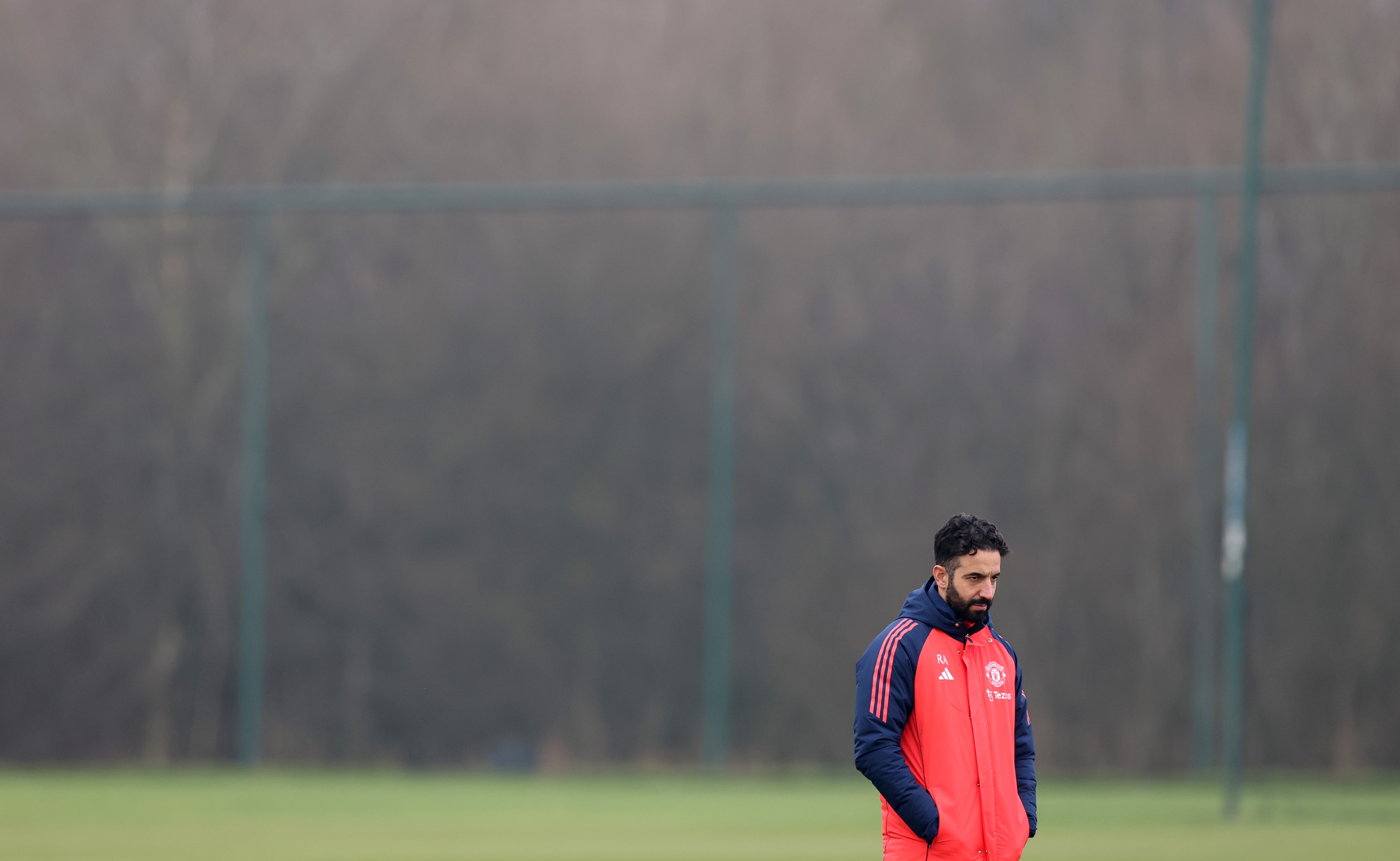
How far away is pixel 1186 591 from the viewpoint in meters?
15.7

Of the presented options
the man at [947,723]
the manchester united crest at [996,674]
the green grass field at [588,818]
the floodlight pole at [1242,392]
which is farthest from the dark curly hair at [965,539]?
the floodlight pole at [1242,392]

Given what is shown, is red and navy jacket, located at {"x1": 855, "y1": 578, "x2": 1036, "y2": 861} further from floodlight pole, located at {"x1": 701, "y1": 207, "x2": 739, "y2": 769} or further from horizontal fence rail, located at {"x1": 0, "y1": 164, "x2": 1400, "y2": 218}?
horizontal fence rail, located at {"x1": 0, "y1": 164, "x2": 1400, "y2": 218}

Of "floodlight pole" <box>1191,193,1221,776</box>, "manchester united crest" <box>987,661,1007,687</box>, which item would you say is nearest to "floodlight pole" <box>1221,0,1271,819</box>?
"floodlight pole" <box>1191,193,1221,776</box>

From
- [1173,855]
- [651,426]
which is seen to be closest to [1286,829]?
[1173,855]

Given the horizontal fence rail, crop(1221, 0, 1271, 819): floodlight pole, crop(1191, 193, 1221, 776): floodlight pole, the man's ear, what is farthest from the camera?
the horizontal fence rail

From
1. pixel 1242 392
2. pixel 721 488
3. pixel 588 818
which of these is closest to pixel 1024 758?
pixel 1242 392

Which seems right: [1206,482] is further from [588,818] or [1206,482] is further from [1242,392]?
[588,818]

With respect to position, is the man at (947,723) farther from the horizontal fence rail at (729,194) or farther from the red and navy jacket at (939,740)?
the horizontal fence rail at (729,194)

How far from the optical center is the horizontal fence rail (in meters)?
15.5

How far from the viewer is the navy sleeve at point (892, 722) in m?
4.52

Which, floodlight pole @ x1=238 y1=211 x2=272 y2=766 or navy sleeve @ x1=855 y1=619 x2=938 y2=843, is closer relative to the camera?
navy sleeve @ x1=855 y1=619 x2=938 y2=843

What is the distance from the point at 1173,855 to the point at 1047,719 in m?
6.09

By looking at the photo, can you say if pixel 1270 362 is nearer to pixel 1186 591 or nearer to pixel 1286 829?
pixel 1186 591

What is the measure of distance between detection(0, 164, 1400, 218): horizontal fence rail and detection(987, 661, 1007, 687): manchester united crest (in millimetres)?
11616
